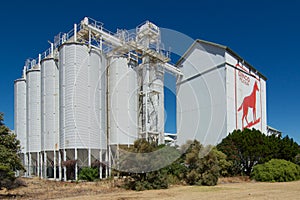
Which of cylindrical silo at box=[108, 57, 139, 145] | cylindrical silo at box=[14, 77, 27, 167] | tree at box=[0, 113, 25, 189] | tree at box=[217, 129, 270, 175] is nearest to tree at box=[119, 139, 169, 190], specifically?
tree at box=[0, 113, 25, 189]

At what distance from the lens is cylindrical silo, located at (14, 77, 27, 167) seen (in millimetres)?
46688

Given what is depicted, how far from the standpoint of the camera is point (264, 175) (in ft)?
112

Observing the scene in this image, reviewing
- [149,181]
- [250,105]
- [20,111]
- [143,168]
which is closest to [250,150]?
[250,105]

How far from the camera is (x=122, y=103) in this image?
130ft

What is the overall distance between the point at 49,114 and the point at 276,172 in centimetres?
2695

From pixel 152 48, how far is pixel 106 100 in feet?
34.6

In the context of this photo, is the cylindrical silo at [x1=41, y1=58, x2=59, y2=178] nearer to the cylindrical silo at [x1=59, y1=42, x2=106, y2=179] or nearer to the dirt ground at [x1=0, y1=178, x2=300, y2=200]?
the cylindrical silo at [x1=59, y1=42, x2=106, y2=179]

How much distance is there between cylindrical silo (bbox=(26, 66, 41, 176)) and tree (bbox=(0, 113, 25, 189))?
73.1ft

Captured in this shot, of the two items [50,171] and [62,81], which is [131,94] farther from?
[50,171]

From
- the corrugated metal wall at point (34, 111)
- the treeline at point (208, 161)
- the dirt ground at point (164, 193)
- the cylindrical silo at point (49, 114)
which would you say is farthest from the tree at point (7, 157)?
the corrugated metal wall at point (34, 111)

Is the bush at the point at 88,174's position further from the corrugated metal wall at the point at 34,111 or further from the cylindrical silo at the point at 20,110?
the cylindrical silo at the point at 20,110

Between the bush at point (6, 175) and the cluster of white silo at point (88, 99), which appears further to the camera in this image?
the cluster of white silo at point (88, 99)

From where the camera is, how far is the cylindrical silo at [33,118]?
1697 inches

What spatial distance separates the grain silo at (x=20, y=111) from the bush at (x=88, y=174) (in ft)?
52.0
